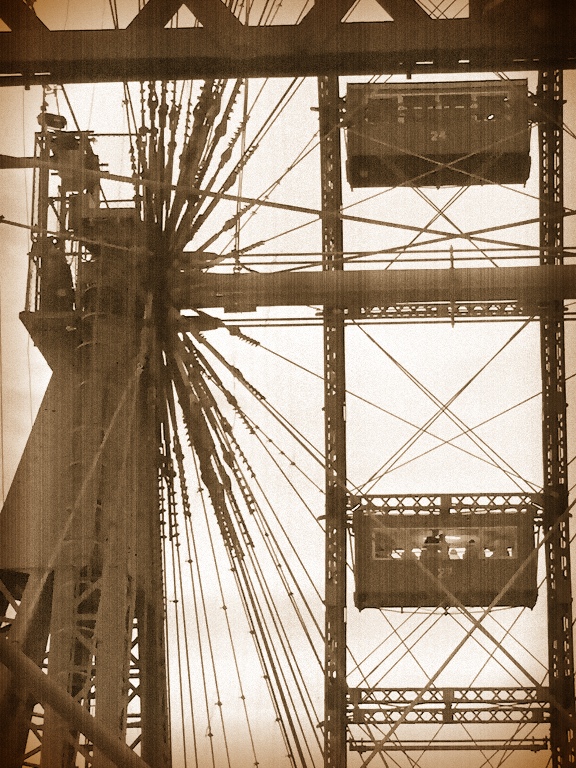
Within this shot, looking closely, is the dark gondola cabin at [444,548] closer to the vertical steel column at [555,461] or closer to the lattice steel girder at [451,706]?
the vertical steel column at [555,461]

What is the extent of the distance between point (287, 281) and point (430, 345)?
19.2ft

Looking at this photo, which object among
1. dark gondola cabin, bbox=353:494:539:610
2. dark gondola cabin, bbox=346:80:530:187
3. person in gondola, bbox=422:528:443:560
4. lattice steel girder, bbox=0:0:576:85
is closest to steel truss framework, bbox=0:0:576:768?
lattice steel girder, bbox=0:0:576:85

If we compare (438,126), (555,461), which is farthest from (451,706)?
(438,126)

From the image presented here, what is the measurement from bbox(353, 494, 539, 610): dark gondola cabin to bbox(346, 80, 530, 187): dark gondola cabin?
316 centimetres

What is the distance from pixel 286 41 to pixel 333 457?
7.84m

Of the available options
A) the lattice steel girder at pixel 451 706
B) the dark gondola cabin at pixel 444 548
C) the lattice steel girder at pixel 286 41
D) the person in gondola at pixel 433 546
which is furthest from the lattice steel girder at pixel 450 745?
the lattice steel girder at pixel 286 41

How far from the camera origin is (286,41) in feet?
25.4

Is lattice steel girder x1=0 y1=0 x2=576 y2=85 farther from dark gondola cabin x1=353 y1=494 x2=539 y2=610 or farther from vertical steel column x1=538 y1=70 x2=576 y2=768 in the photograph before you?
dark gondola cabin x1=353 y1=494 x2=539 y2=610

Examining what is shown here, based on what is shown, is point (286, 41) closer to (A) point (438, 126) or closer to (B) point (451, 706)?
(A) point (438, 126)

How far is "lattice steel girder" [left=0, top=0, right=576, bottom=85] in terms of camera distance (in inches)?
303

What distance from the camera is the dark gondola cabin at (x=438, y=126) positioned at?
47.0 feet

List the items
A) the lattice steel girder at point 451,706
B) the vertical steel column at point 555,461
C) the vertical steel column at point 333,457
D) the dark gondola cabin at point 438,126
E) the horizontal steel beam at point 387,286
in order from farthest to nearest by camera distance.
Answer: the lattice steel girder at point 451,706 → the vertical steel column at point 333,457 → the vertical steel column at point 555,461 → the dark gondola cabin at point 438,126 → the horizontal steel beam at point 387,286

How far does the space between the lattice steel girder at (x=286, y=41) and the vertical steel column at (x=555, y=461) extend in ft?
23.6

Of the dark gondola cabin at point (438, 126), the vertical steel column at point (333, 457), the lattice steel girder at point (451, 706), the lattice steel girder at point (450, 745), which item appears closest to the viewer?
the dark gondola cabin at point (438, 126)
